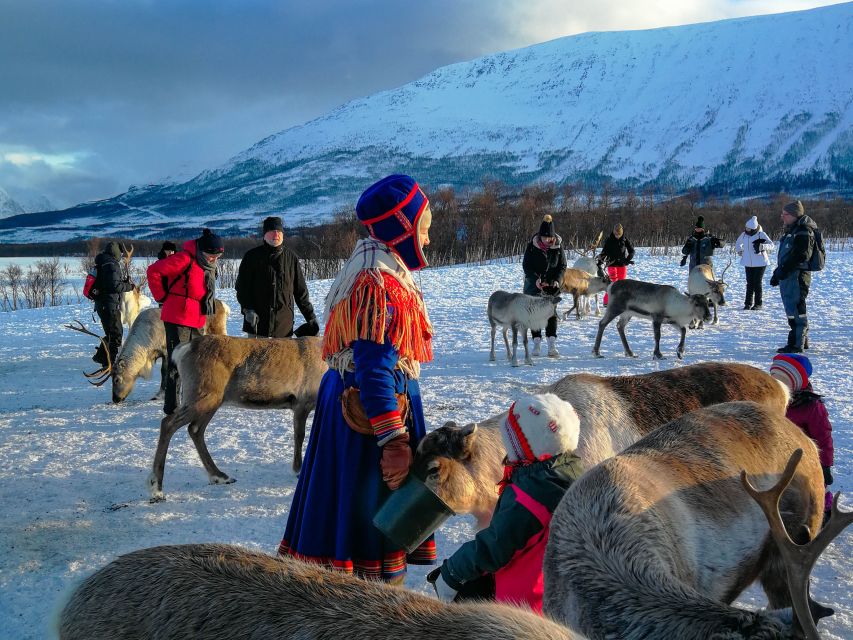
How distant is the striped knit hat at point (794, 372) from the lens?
3.82m

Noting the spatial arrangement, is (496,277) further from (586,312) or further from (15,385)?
(15,385)

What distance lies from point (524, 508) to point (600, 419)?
127cm

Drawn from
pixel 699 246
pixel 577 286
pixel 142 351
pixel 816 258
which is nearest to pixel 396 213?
pixel 142 351

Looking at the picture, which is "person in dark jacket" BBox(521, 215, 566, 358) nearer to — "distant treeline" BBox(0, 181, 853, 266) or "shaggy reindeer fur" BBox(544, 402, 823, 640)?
"shaggy reindeer fur" BBox(544, 402, 823, 640)

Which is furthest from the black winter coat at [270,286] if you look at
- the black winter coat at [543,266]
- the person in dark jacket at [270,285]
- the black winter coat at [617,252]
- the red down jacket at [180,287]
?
the black winter coat at [617,252]

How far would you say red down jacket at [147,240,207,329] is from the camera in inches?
252

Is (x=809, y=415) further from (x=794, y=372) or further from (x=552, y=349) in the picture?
(x=552, y=349)

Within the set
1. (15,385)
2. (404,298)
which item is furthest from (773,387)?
(15,385)

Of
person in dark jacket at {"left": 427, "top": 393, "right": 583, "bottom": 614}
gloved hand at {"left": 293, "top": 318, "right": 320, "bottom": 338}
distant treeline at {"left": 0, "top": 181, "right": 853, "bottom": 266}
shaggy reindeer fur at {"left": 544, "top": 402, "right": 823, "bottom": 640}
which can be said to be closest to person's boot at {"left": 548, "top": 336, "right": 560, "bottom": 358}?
gloved hand at {"left": 293, "top": 318, "right": 320, "bottom": 338}

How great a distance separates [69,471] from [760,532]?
504 cm

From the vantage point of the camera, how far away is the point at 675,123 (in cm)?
19750

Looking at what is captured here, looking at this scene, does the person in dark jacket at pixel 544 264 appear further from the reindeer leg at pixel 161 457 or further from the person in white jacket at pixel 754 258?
the reindeer leg at pixel 161 457

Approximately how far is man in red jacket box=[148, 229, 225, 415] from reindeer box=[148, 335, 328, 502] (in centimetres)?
132

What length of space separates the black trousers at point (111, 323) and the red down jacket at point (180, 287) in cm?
313
